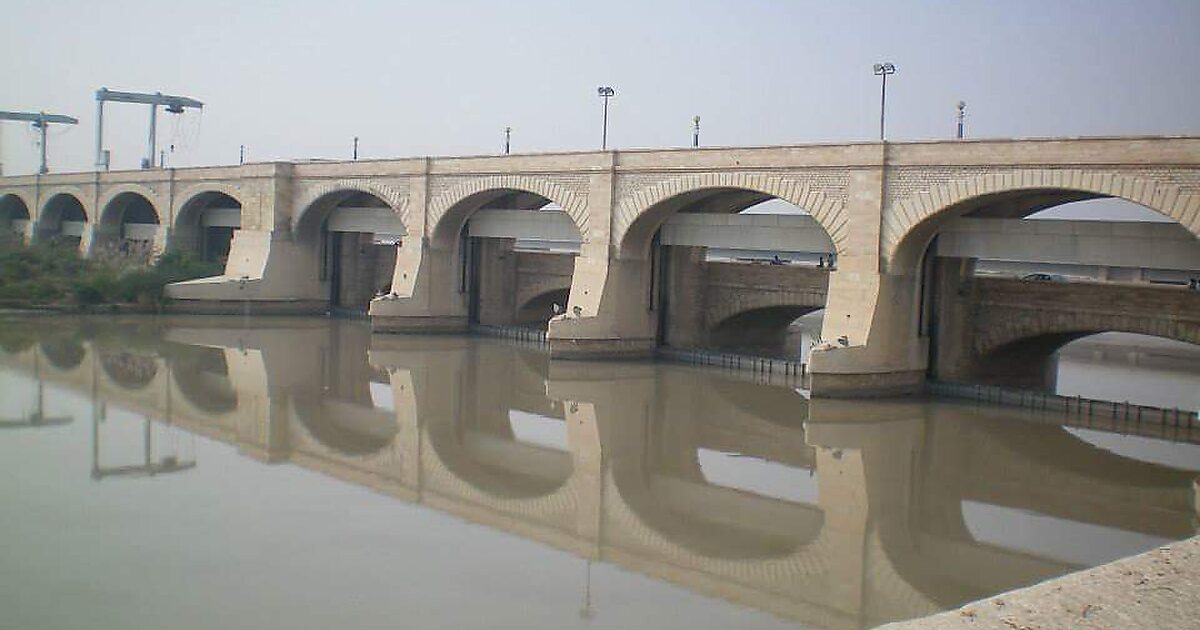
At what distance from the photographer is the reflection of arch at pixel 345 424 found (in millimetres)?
16172

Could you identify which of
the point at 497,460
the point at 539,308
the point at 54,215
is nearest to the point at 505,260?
the point at 539,308

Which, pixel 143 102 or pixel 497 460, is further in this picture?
pixel 143 102

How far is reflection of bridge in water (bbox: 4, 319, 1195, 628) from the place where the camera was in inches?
440

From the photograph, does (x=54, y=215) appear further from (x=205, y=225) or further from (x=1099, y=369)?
(x=1099, y=369)

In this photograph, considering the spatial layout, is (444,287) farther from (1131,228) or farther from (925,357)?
(1131,228)

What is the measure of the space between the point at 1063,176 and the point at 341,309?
23.5m

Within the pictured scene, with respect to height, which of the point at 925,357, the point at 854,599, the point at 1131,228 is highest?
the point at 1131,228

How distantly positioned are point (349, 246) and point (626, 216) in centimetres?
1415

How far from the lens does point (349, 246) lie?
120ft

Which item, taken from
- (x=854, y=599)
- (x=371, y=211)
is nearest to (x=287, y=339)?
(x=371, y=211)

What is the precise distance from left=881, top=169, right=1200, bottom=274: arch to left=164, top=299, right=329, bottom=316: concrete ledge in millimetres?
20517

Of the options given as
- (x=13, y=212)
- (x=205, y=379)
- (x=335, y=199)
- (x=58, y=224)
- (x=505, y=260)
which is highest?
(x=13, y=212)

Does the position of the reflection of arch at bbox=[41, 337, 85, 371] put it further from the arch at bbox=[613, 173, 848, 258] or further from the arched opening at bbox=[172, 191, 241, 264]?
the arched opening at bbox=[172, 191, 241, 264]

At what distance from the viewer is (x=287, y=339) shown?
28453 millimetres
